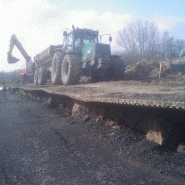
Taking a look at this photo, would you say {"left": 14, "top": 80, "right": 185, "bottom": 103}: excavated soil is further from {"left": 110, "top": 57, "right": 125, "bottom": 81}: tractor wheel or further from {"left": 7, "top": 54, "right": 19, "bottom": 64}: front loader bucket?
{"left": 7, "top": 54, "right": 19, "bottom": 64}: front loader bucket

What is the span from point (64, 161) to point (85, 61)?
703 cm

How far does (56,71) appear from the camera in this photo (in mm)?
11398

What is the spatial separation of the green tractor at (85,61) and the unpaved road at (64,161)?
14.3 ft

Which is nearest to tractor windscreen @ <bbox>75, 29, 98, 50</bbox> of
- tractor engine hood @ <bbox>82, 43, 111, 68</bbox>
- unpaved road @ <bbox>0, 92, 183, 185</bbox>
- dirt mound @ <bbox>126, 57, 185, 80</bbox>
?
tractor engine hood @ <bbox>82, 43, 111, 68</bbox>

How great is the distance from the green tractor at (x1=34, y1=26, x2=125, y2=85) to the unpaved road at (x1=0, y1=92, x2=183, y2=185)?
14.3ft

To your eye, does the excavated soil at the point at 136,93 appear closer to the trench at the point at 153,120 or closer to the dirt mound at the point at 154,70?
the trench at the point at 153,120

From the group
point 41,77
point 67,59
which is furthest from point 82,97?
point 41,77

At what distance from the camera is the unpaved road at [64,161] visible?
115 inches

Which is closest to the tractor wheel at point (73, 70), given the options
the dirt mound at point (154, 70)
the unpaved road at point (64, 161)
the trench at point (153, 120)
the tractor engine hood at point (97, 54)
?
the tractor engine hood at point (97, 54)

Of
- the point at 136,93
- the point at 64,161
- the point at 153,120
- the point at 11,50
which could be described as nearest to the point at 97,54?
the point at 136,93

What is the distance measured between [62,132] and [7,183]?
7.82 ft

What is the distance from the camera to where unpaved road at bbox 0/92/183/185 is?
2.91 m

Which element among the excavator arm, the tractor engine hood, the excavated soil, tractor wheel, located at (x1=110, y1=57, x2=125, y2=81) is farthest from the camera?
the excavator arm

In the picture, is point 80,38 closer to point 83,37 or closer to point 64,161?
point 83,37
